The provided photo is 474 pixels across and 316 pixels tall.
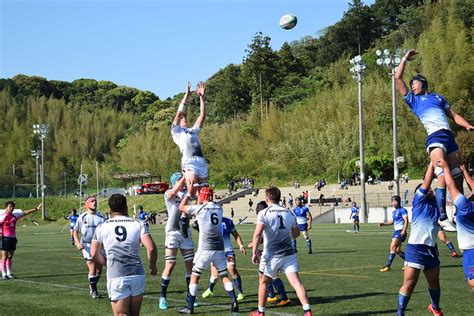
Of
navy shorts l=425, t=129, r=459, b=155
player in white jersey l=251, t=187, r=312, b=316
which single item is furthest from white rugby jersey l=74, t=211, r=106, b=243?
navy shorts l=425, t=129, r=459, b=155

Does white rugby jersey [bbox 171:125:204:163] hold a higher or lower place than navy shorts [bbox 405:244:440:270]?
higher

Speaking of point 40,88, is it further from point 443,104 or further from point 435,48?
point 443,104

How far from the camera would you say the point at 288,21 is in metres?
25.5

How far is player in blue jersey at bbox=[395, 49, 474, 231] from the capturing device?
1023 cm

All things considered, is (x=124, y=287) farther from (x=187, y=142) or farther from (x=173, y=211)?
(x=187, y=142)

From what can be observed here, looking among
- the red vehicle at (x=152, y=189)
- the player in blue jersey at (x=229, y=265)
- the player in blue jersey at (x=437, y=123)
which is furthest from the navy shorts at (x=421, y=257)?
the red vehicle at (x=152, y=189)

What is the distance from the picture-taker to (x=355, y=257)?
23391 millimetres

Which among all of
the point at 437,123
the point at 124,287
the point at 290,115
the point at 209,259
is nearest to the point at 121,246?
the point at 124,287

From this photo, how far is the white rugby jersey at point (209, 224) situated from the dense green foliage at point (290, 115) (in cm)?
5850

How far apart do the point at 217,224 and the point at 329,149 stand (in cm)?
7156

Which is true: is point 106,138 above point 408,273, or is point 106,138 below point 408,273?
above

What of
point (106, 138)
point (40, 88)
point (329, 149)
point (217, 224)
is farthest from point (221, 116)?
point (217, 224)

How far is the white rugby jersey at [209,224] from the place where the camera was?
1248cm

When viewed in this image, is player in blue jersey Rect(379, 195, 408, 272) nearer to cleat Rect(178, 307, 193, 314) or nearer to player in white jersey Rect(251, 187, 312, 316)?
cleat Rect(178, 307, 193, 314)
